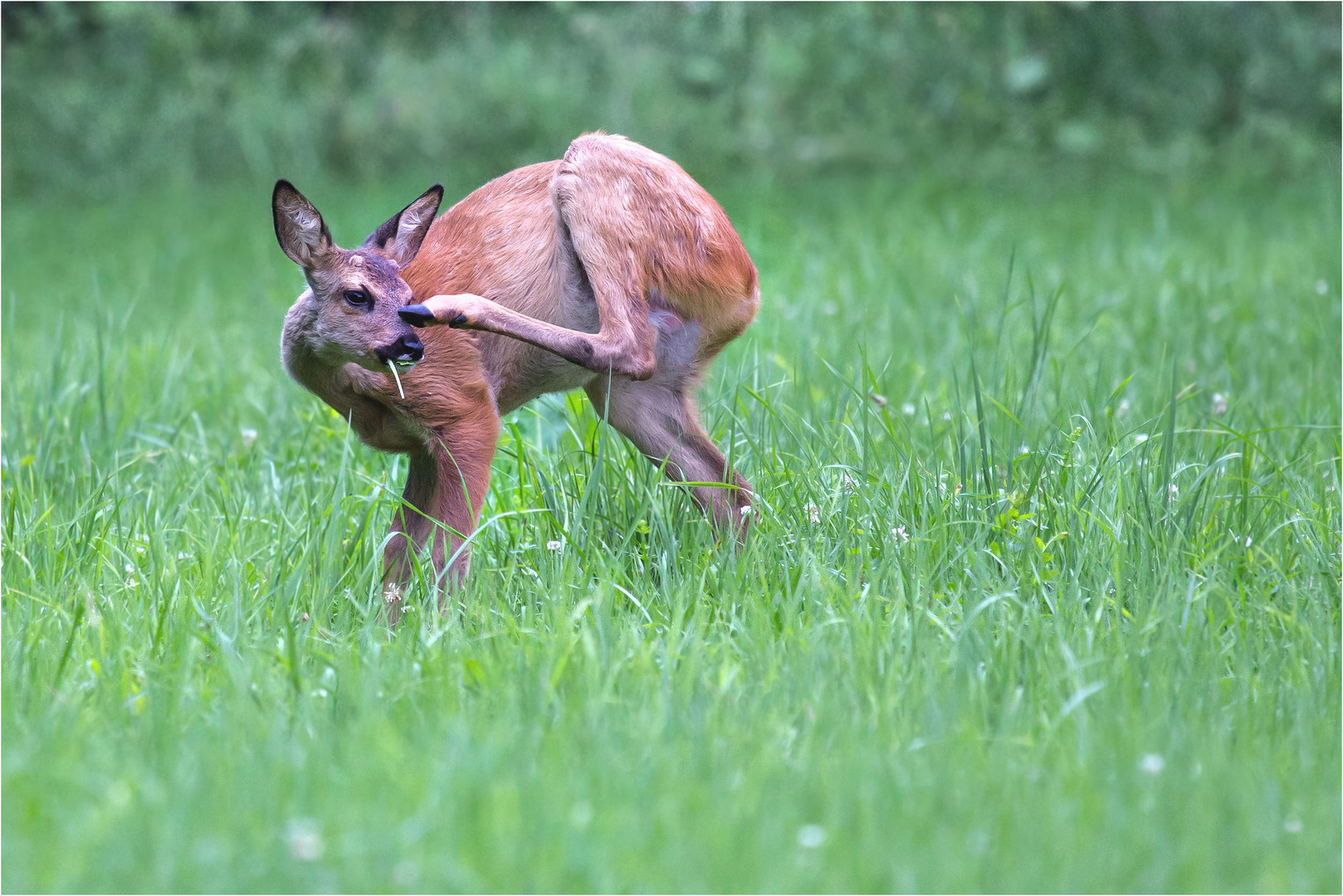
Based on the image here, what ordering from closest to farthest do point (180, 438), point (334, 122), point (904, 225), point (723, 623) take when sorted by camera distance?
point (723, 623), point (180, 438), point (904, 225), point (334, 122)

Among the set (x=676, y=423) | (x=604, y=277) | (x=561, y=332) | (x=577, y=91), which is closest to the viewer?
(x=561, y=332)

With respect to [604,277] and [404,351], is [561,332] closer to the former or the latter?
[604,277]

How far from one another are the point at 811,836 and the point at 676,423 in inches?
77.0

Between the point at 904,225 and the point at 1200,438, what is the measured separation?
4862mm

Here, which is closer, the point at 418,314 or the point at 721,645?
the point at 721,645

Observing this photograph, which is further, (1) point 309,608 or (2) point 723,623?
(1) point 309,608

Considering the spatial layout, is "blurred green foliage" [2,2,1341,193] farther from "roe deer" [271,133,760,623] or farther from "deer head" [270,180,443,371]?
"deer head" [270,180,443,371]

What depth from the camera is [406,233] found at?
3.79 m

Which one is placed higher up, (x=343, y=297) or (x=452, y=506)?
(x=343, y=297)

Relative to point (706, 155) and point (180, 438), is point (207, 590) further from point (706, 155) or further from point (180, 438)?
point (706, 155)

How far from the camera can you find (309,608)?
3562 mm

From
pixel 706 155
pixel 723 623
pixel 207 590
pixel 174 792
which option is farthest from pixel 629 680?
pixel 706 155

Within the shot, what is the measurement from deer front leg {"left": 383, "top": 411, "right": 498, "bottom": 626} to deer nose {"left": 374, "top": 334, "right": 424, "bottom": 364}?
341 millimetres

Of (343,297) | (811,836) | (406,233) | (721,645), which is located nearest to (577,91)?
(406,233)
